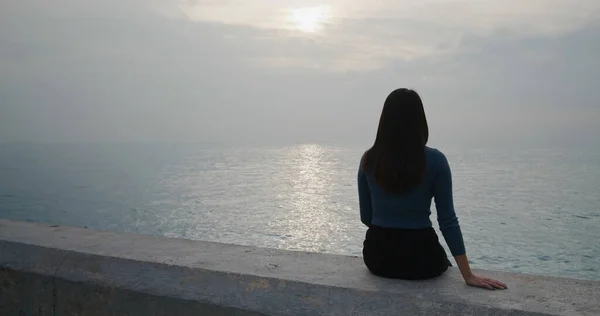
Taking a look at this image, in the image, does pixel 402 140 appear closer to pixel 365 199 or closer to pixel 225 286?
pixel 365 199

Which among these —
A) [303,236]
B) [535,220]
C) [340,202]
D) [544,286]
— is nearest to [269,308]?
[544,286]

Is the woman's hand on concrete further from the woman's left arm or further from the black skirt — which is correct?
the woman's left arm

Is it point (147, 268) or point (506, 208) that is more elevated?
point (147, 268)

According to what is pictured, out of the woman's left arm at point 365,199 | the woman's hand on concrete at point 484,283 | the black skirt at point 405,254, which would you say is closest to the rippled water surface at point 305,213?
the woman's left arm at point 365,199

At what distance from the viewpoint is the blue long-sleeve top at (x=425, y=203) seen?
3582 mm

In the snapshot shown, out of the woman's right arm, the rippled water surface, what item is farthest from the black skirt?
the rippled water surface

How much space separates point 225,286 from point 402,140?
1.42m

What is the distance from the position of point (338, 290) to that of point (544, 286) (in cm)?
130

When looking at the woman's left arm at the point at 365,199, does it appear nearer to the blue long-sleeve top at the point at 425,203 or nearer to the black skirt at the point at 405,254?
the blue long-sleeve top at the point at 425,203

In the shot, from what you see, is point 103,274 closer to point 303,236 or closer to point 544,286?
point 544,286

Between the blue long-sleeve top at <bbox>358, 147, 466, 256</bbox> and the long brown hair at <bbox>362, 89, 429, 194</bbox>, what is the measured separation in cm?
7

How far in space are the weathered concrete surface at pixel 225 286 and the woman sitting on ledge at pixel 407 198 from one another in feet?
0.40

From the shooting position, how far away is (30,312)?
150 inches

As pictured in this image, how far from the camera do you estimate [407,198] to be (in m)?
3.67
